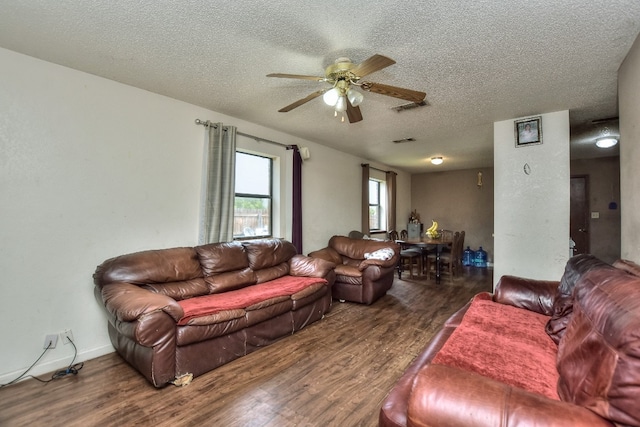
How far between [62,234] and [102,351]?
1099 millimetres

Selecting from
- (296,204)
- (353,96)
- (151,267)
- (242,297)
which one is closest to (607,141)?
(353,96)

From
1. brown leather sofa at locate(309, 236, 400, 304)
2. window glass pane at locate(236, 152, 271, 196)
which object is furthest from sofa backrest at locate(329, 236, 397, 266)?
window glass pane at locate(236, 152, 271, 196)

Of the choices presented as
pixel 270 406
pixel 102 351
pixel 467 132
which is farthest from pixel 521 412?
pixel 467 132

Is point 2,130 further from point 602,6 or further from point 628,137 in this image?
point 628,137

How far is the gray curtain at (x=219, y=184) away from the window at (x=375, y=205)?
4095mm

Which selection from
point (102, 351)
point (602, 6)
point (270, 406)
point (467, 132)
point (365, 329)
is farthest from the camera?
point (467, 132)

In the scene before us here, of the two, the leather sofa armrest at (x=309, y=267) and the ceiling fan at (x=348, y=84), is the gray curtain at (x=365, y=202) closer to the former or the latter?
the leather sofa armrest at (x=309, y=267)

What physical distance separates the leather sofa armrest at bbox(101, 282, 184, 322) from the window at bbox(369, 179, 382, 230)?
17.4 ft

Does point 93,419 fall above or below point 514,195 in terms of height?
below

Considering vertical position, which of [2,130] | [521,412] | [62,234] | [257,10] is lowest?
[521,412]

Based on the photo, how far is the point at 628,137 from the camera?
7.34ft

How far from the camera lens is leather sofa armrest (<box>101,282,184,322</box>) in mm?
1993

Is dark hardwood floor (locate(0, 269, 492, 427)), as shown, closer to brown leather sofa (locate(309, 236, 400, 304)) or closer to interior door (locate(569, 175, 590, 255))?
brown leather sofa (locate(309, 236, 400, 304))

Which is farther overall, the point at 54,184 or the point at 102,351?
the point at 102,351
